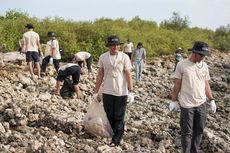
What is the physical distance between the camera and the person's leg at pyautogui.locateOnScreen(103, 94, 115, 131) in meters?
7.29

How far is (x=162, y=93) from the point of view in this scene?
52.5 ft

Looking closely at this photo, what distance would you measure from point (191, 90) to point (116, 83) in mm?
1323

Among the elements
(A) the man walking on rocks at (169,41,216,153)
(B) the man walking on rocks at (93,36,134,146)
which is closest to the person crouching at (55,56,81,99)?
(B) the man walking on rocks at (93,36,134,146)

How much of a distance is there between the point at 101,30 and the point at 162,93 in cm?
1121

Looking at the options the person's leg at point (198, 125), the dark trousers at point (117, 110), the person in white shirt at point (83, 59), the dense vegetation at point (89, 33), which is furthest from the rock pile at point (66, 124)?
the dense vegetation at point (89, 33)

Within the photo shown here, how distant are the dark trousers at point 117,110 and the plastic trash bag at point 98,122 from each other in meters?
0.13

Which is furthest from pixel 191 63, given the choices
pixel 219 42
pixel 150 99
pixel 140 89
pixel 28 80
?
pixel 219 42

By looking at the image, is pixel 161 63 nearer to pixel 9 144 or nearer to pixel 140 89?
pixel 140 89

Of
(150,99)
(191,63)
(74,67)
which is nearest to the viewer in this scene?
(191,63)

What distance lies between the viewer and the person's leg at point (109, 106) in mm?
7293

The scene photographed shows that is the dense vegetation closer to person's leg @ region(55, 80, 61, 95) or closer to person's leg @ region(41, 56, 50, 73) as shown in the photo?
person's leg @ region(41, 56, 50, 73)

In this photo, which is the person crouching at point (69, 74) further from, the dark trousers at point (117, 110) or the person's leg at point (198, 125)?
the person's leg at point (198, 125)

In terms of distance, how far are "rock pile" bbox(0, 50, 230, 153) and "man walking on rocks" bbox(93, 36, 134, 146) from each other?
483 mm

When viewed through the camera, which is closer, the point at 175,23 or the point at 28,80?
the point at 28,80
